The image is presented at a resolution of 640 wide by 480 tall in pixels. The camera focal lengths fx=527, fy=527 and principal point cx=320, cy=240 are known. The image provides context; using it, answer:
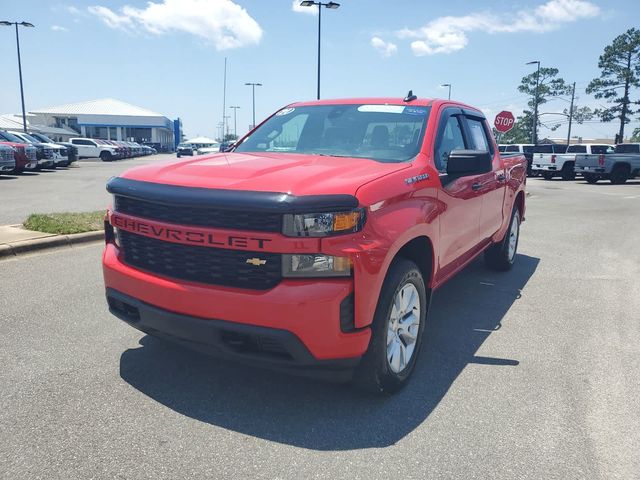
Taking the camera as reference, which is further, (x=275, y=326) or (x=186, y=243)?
(x=186, y=243)

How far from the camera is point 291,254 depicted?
2.64 m

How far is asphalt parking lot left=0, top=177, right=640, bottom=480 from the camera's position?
2.53 m

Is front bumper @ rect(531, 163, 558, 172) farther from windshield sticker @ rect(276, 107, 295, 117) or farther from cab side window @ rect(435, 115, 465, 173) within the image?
windshield sticker @ rect(276, 107, 295, 117)

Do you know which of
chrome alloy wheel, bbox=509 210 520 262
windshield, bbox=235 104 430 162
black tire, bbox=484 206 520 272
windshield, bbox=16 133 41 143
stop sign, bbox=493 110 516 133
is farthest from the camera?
windshield, bbox=16 133 41 143

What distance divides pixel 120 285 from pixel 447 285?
12.1 feet

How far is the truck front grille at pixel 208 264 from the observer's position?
270 centimetres

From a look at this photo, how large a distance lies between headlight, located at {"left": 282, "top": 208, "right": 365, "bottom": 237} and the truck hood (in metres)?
0.12

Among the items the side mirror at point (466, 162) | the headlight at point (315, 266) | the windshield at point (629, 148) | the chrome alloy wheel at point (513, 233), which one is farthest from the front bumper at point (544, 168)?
the headlight at point (315, 266)

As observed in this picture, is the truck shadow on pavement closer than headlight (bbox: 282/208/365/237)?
No

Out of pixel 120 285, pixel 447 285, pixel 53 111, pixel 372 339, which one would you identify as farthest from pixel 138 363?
pixel 53 111

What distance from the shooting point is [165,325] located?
2.90 m

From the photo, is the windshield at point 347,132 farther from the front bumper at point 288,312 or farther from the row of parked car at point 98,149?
the row of parked car at point 98,149

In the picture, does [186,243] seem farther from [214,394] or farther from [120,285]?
[214,394]

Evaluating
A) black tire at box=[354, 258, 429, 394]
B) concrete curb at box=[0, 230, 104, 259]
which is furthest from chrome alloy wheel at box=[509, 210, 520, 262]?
concrete curb at box=[0, 230, 104, 259]
